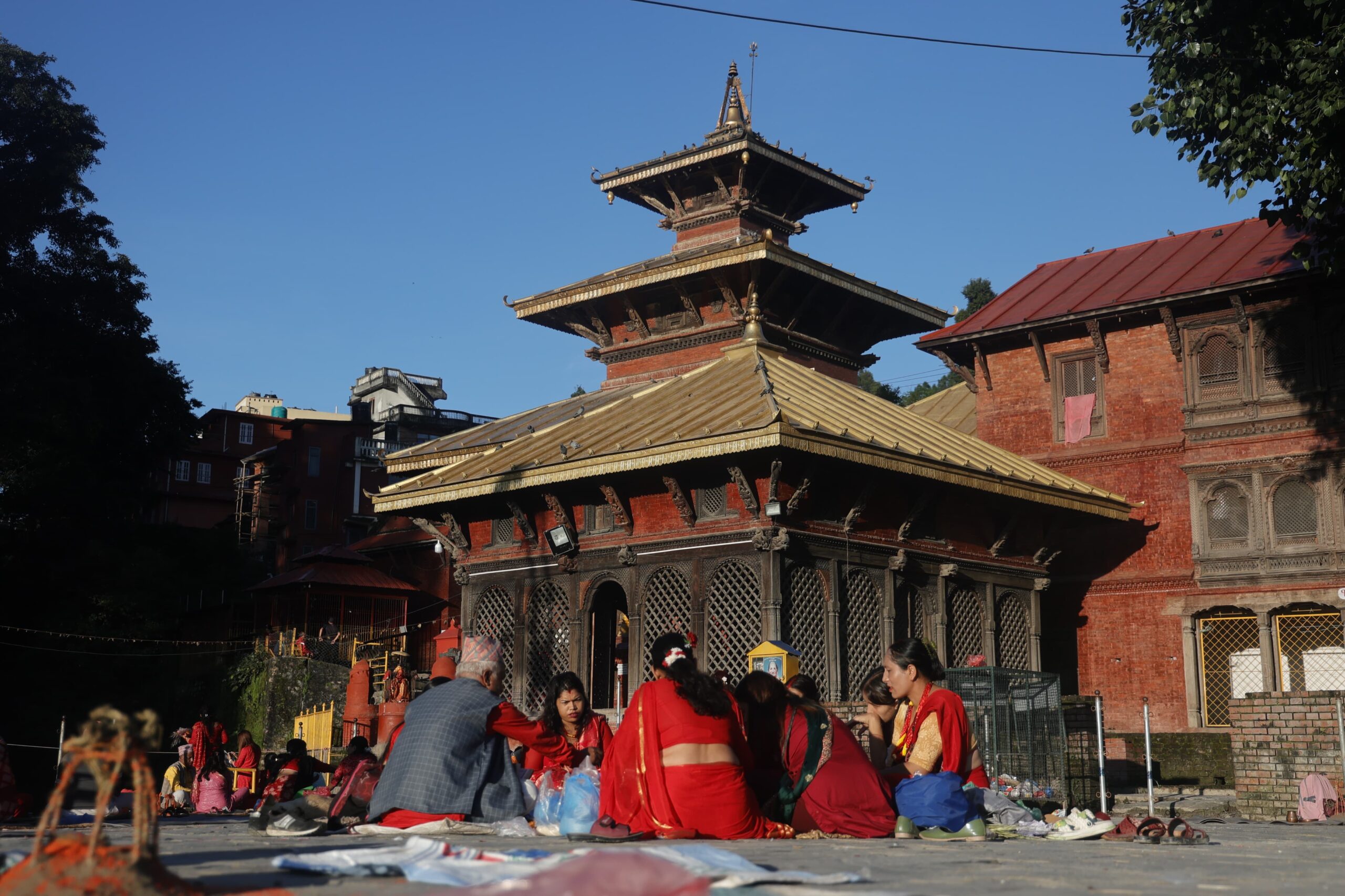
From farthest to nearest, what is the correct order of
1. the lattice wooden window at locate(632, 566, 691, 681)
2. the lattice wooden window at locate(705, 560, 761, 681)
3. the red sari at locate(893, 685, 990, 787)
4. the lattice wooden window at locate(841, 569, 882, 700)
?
1. the lattice wooden window at locate(632, 566, 691, 681)
2. the lattice wooden window at locate(841, 569, 882, 700)
3. the lattice wooden window at locate(705, 560, 761, 681)
4. the red sari at locate(893, 685, 990, 787)

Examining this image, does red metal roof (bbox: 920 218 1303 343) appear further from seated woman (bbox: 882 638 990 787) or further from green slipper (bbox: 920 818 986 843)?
green slipper (bbox: 920 818 986 843)

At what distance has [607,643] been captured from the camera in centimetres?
2478

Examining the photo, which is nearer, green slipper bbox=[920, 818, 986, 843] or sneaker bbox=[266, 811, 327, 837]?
sneaker bbox=[266, 811, 327, 837]

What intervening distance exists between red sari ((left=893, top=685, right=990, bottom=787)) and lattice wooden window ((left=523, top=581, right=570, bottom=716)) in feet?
36.1

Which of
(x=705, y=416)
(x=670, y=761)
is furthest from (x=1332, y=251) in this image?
(x=670, y=761)

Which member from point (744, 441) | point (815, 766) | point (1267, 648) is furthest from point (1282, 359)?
point (815, 766)

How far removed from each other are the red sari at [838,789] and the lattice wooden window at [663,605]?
9501mm

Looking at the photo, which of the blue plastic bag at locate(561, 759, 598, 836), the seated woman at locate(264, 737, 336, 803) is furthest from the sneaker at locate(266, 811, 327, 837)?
the seated woman at locate(264, 737, 336, 803)

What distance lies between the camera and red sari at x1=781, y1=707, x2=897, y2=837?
938 centimetres

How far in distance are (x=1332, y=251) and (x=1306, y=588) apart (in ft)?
23.6

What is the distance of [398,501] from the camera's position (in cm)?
2206

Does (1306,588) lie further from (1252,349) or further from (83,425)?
(83,425)

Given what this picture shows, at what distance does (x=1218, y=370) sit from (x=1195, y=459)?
1613mm

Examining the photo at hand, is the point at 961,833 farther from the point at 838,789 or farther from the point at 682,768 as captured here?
the point at 682,768
